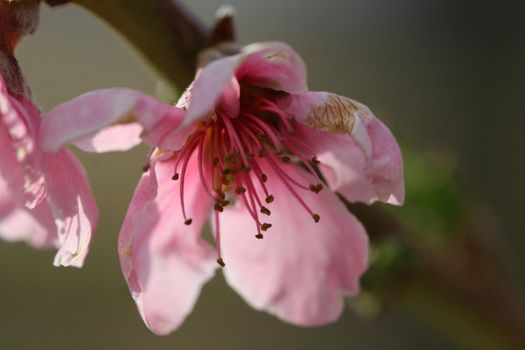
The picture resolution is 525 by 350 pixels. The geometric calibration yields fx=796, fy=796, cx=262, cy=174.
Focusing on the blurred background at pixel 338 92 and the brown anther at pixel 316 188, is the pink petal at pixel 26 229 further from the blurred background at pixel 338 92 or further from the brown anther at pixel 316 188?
the blurred background at pixel 338 92

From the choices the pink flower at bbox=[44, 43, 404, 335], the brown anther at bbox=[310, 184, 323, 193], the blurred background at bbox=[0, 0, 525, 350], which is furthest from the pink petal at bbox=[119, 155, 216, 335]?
the blurred background at bbox=[0, 0, 525, 350]

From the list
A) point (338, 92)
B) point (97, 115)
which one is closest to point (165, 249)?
point (97, 115)

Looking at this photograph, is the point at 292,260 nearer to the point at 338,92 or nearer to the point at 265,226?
Answer: the point at 265,226

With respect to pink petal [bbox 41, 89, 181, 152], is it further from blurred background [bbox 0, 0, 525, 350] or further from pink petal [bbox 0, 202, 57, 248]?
blurred background [bbox 0, 0, 525, 350]

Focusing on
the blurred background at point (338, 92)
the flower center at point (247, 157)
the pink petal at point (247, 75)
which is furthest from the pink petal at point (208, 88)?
the blurred background at point (338, 92)

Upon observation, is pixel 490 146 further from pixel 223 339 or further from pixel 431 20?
pixel 223 339

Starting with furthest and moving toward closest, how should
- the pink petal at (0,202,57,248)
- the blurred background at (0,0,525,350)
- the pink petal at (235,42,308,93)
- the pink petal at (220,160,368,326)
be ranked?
the blurred background at (0,0,525,350) → the pink petal at (220,160,368,326) → the pink petal at (235,42,308,93) → the pink petal at (0,202,57,248)

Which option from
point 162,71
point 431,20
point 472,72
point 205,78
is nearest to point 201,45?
point 162,71
